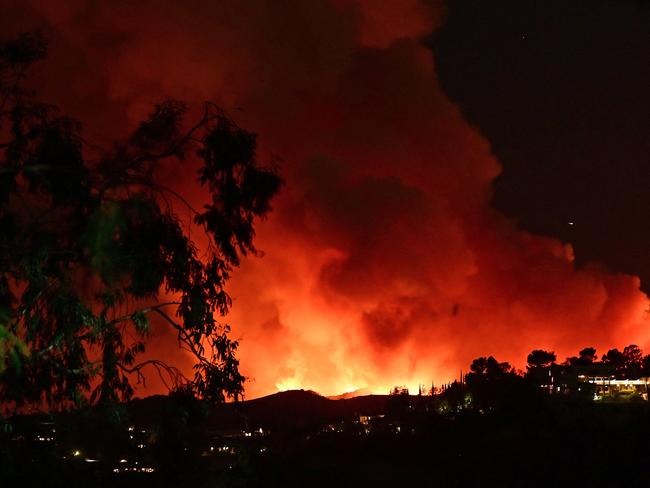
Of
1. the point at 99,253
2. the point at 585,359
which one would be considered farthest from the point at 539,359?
the point at 99,253

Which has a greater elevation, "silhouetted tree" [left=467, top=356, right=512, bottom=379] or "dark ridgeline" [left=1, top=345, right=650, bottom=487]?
"silhouetted tree" [left=467, top=356, right=512, bottom=379]

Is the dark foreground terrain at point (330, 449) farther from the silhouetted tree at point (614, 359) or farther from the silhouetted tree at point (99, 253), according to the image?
the silhouetted tree at point (614, 359)

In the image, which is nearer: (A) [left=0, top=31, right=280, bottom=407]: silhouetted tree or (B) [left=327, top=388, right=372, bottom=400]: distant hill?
(A) [left=0, top=31, right=280, bottom=407]: silhouetted tree

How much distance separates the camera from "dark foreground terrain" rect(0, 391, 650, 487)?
10742mm

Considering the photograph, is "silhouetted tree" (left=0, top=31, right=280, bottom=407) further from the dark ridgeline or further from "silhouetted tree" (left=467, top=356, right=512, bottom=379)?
"silhouetted tree" (left=467, top=356, right=512, bottom=379)

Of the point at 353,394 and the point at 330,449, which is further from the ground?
the point at 353,394

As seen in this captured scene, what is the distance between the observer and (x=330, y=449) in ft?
132

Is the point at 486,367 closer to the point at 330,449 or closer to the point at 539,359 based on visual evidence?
the point at 539,359

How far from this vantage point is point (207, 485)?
41.5 feet

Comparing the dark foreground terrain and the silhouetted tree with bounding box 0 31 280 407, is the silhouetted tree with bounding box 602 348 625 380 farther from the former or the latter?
the silhouetted tree with bounding box 0 31 280 407

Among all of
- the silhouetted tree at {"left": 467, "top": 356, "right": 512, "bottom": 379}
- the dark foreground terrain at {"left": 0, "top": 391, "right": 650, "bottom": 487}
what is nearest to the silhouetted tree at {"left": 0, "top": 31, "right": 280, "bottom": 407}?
the dark foreground terrain at {"left": 0, "top": 391, "right": 650, "bottom": 487}

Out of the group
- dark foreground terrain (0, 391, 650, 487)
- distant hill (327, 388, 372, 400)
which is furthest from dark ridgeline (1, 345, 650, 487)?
distant hill (327, 388, 372, 400)

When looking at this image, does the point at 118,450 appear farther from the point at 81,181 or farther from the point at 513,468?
the point at 513,468

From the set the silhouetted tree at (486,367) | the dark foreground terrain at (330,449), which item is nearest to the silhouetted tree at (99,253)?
the dark foreground terrain at (330,449)
